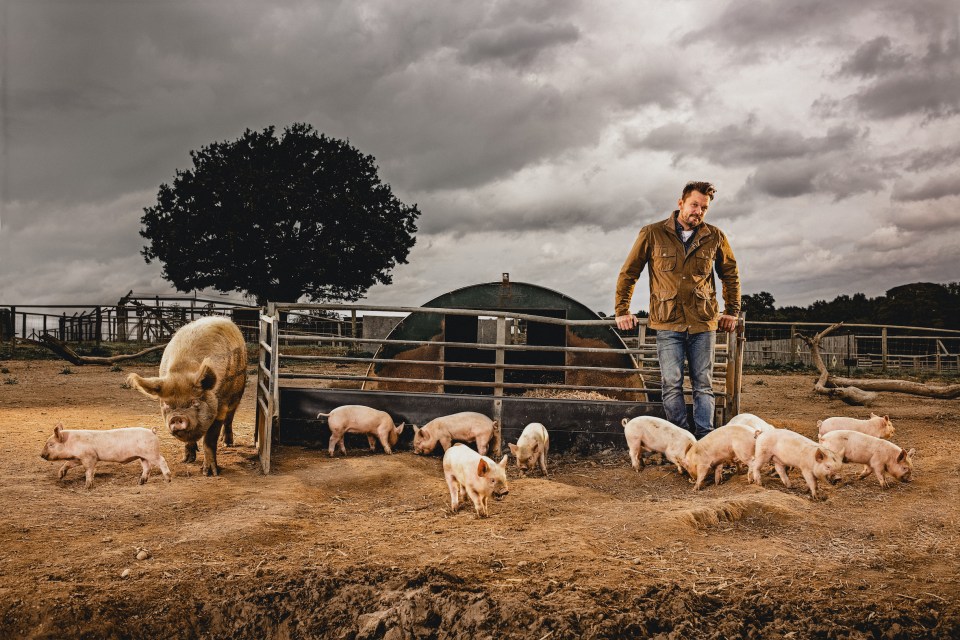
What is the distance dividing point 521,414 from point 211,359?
296 cm

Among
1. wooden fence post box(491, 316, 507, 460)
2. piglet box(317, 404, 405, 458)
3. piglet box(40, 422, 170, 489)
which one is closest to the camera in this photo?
piglet box(40, 422, 170, 489)

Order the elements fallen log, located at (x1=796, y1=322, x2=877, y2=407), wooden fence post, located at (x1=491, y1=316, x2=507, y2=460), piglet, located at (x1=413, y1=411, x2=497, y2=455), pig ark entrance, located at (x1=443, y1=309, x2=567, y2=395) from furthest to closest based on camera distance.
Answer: fallen log, located at (x1=796, y1=322, x2=877, y2=407) → pig ark entrance, located at (x1=443, y1=309, x2=567, y2=395) → wooden fence post, located at (x1=491, y1=316, x2=507, y2=460) → piglet, located at (x1=413, y1=411, x2=497, y2=455)

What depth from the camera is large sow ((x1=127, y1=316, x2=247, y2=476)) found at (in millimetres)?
5172

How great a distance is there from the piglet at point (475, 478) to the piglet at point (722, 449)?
1.60m

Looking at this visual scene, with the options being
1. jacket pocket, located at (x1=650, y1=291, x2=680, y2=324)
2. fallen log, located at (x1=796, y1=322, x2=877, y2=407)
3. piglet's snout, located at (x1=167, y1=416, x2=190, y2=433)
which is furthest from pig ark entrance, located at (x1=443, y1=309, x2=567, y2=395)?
fallen log, located at (x1=796, y1=322, x2=877, y2=407)

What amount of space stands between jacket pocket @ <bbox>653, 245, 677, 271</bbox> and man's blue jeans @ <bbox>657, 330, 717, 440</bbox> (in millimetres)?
521

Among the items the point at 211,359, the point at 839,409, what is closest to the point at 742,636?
the point at 211,359

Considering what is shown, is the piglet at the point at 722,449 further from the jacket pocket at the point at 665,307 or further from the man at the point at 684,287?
the jacket pocket at the point at 665,307

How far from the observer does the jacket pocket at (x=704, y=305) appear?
5.02 meters

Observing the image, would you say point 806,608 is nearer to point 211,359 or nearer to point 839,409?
point 211,359

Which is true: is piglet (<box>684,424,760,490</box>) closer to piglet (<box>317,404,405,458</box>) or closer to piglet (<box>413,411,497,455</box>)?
piglet (<box>413,411,497,455</box>)

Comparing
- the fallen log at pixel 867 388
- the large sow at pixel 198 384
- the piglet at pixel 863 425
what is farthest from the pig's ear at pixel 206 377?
the fallen log at pixel 867 388

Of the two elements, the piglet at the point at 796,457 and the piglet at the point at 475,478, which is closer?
the piglet at the point at 475,478

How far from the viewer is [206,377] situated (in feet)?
17.4
